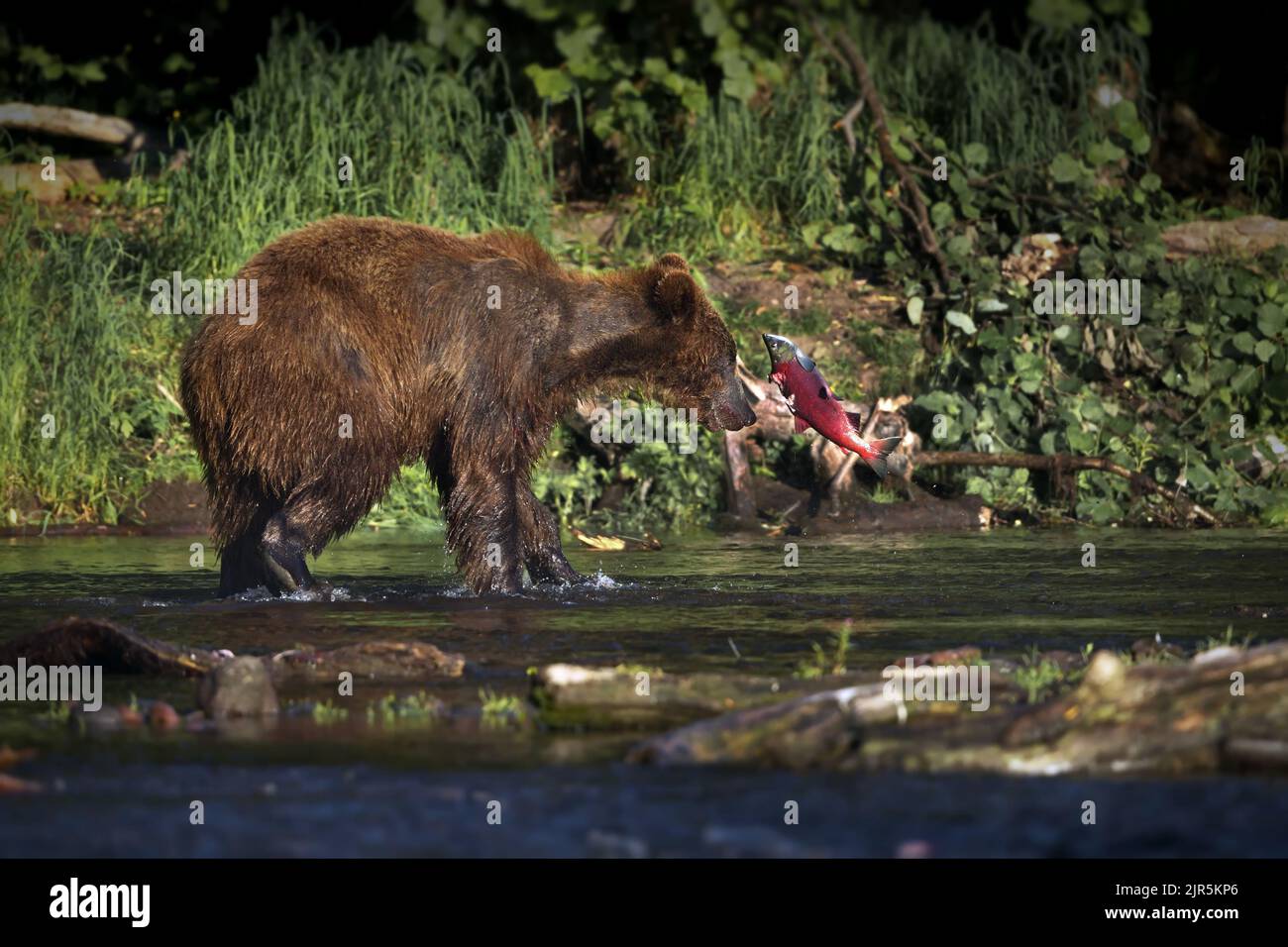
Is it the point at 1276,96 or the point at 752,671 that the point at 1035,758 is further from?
the point at 1276,96

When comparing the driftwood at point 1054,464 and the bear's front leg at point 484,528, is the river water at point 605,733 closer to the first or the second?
the bear's front leg at point 484,528

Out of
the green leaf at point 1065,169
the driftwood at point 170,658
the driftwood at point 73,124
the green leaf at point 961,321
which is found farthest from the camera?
the driftwood at point 73,124

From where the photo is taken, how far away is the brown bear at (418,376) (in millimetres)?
8234

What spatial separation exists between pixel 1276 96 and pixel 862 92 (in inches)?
173

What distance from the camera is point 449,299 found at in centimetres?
867

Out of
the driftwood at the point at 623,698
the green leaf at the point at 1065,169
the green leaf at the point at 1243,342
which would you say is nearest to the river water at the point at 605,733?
the driftwood at the point at 623,698

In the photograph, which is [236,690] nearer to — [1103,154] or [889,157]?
[889,157]

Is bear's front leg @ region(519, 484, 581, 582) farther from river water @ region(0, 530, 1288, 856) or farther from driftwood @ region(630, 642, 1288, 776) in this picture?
driftwood @ region(630, 642, 1288, 776)

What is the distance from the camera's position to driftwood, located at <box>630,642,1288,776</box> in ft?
Answer: 15.9

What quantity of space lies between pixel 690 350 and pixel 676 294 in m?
0.30

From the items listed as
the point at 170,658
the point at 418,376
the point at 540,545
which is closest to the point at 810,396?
the point at 540,545

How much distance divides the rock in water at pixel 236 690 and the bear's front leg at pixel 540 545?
330 centimetres
